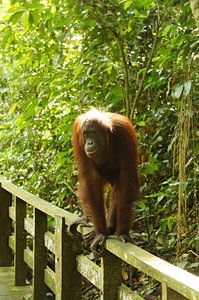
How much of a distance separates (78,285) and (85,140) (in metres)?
0.90

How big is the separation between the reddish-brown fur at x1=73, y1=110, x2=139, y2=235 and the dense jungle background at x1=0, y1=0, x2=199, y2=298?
12.3 inches

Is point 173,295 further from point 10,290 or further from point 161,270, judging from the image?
point 10,290

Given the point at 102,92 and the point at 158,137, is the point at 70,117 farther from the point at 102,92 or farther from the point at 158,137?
the point at 158,137

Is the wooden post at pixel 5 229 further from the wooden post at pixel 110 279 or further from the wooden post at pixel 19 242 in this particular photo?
the wooden post at pixel 110 279

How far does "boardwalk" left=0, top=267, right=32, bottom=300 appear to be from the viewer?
406 cm

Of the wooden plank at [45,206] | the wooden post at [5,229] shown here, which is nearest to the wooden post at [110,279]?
the wooden plank at [45,206]

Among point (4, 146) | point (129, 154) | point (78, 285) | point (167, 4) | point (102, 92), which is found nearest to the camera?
point (129, 154)

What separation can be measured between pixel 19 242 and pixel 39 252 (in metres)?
0.60

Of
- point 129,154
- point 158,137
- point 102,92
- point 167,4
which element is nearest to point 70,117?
point 102,92

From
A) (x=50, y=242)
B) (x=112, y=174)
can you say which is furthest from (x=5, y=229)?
(x=112, y=174)

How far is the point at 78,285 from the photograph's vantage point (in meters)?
3.30

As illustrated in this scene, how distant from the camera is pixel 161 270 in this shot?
1851 mm

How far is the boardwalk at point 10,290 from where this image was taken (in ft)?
13.3

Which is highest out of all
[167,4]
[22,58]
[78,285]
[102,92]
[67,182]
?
[167,4]
